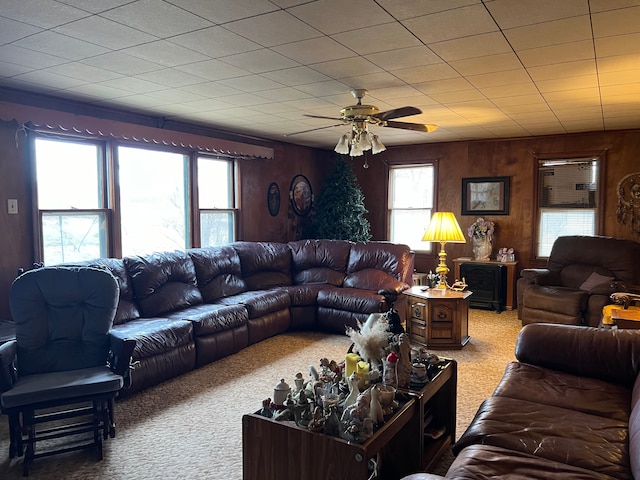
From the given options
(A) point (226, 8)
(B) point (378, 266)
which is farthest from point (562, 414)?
(B) point (378, 266)

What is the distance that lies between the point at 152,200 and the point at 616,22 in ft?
14.8

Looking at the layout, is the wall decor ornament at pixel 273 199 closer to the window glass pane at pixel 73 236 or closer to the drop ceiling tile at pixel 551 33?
the window glass pane at pixel 73 236

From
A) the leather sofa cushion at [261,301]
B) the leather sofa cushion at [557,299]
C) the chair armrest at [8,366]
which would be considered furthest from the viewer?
the leather sofa cushion at [557,299]

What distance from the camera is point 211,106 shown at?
4.55 meters

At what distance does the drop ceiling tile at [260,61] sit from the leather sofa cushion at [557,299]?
12.3ft

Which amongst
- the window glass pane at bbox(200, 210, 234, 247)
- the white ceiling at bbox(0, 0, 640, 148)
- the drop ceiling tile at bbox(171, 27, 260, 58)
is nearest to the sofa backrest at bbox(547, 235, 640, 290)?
the white ceiling at bbox(0, 0, 640, 148)

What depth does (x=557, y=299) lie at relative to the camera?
499cm

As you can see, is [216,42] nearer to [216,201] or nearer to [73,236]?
[73,236]

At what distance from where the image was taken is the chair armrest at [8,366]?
101 inches

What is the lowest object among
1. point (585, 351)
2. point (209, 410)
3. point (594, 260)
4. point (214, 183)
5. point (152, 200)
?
point (209, 410)

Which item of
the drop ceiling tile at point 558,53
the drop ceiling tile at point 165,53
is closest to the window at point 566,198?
the drop ceiling tile at point 558,53

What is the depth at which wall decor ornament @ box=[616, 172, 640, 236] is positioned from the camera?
5750mm

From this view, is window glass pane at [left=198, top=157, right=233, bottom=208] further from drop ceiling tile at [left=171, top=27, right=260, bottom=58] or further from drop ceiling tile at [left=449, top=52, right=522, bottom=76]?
drop ceiling tile at [left=449, top=52, right=522, bottom=76]

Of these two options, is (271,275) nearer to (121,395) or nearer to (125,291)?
(125,291)
